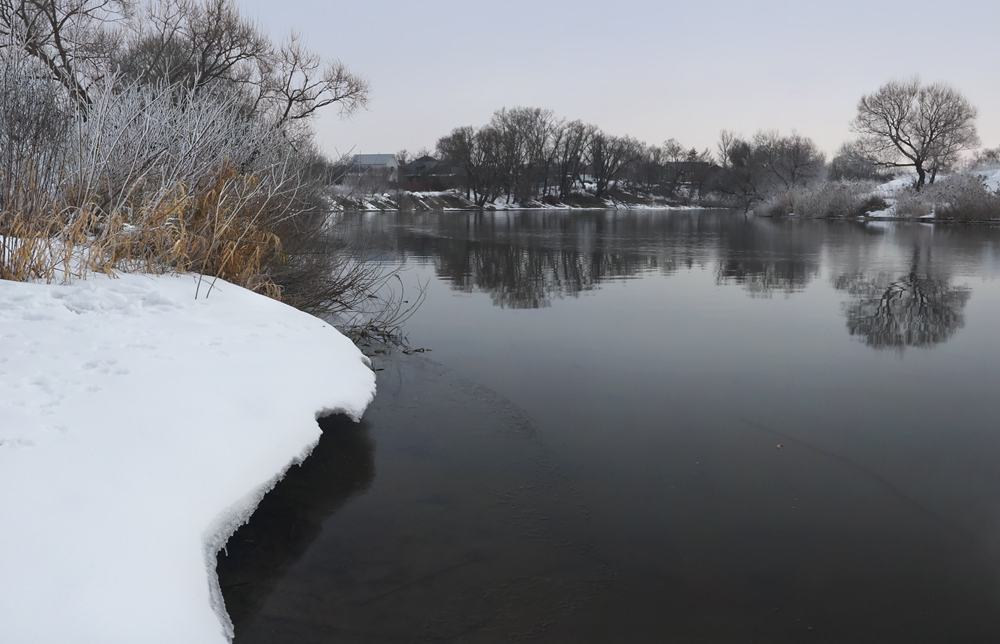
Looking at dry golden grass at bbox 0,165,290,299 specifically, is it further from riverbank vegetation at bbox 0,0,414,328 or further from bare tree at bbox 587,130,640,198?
bare tree at bbox 587,130,640,198

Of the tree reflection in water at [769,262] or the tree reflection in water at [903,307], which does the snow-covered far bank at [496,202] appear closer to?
the tree reflection in water at [769,262]

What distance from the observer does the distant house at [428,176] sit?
3287 inches

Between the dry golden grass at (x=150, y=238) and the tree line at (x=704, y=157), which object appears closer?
the dry golden grass at (x=150, y=238)

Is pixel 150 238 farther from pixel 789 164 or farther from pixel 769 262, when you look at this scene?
pixel 789 164

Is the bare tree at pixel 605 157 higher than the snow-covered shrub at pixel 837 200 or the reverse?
higher

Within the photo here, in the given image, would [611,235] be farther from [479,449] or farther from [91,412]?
[91,412]

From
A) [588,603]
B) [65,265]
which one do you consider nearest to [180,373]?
[65,265]

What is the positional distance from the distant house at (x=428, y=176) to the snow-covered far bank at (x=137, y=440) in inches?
3043

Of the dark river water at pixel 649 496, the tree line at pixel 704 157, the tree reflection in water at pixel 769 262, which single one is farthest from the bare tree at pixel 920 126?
the dark river water at pixel 649 496

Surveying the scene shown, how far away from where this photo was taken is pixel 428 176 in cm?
9038

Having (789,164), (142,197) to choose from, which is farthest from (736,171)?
(142,197)

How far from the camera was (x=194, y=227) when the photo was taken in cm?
698

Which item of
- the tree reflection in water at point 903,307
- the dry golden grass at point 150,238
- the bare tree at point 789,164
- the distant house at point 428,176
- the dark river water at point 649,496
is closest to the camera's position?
the dark river water at point 649,496

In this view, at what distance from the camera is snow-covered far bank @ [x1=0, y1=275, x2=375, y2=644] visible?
2602 mm
